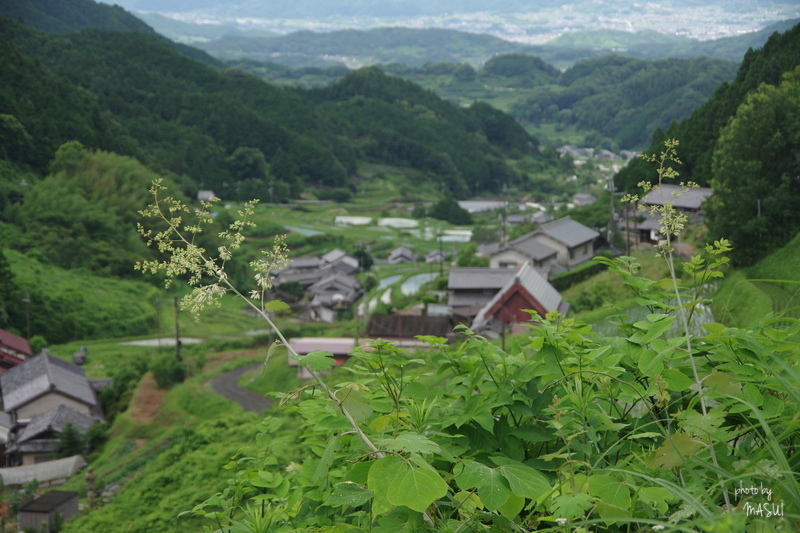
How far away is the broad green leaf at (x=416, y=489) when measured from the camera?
1129 mm

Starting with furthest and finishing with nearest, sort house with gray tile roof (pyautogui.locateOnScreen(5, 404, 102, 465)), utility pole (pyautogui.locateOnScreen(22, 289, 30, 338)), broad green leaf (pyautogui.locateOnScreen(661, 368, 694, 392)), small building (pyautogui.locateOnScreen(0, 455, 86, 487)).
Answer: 1. utility pole (pyautogui.locateOnScreen(22, 289, 30, 338))
2. house with gray tile roof (pyautogui.locateOnScreen(5, 404, 102, 465))
3. small building (pyautogui.locateOnScreen(0, 455, 86, 487))
4. broad green leaf (pyautogui.locateOnScreen(661, 368, 694, 392))

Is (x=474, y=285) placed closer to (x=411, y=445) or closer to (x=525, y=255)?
(x=525, y=255)

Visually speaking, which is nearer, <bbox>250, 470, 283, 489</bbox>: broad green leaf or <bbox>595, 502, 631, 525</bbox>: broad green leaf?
<bbox>595, 502, 631, 525</bbox>: broad green leaf

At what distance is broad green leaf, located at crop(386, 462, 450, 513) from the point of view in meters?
1.13

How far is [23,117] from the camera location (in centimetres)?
2566

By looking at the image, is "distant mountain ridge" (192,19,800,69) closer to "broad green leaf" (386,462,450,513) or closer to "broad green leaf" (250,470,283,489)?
"broad green leaf" (250,470,283,489)

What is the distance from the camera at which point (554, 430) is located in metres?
1.60

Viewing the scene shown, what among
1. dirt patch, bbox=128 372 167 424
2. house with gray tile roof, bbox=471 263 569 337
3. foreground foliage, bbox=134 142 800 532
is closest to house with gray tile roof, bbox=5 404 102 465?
dirt patch, bbox=128 372 167 424

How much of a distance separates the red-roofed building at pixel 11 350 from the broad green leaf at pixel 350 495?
21.2 m

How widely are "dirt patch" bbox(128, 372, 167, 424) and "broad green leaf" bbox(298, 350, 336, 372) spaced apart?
16256mm

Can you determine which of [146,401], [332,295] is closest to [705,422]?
[146,401]

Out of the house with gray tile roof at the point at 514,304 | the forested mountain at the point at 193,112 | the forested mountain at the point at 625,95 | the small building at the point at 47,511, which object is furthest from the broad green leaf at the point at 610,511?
the forested mountain at the point at 625,95

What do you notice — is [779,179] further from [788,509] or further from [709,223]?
[788,509]

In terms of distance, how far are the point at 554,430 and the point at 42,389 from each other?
18372mm
